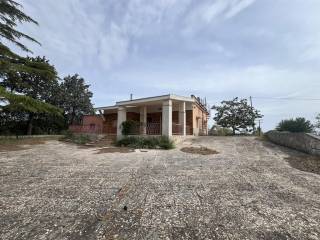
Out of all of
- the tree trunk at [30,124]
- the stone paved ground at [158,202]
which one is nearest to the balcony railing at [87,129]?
the tree trunk at [30,124]

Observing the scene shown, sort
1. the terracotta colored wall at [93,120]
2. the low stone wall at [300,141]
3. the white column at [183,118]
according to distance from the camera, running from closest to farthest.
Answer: the low stone wall at [300,141], the white column at [183,118], the terracotta colored wall at [93,120]

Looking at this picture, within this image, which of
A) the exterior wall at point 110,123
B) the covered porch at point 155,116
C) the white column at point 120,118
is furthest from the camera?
the exterior wall at point 110,123

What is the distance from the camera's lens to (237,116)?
2348 cm

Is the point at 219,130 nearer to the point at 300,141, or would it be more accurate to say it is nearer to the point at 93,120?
the point at 300,141

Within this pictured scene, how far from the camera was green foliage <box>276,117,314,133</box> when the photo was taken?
46.5 ft

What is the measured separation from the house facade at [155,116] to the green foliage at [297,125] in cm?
693

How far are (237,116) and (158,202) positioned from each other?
69.0ft

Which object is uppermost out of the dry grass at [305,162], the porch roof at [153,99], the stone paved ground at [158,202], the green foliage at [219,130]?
the porch roof at [153,99]

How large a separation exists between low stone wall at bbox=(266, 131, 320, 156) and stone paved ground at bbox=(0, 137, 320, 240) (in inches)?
126

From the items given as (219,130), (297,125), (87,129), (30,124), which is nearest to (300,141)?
(297,125)

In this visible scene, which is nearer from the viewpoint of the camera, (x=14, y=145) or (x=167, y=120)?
(x=14, y=145)

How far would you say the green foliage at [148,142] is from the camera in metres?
13.2

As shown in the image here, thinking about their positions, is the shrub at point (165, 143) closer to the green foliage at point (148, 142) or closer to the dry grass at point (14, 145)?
the green foliage at point (148, 142)

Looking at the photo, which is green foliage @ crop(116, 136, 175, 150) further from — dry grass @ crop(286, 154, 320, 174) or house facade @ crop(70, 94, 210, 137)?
dry grass @ crop(286, 154, 320, 174)
